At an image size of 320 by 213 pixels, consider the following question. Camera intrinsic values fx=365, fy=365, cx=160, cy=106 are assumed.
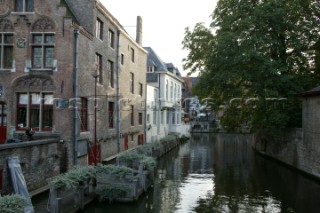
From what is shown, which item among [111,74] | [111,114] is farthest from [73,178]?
[111,74]

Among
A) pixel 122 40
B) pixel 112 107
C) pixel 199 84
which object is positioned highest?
pixel 122 40

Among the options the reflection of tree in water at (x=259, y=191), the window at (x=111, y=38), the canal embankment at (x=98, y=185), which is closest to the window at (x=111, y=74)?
the window at (x=111, y=38)

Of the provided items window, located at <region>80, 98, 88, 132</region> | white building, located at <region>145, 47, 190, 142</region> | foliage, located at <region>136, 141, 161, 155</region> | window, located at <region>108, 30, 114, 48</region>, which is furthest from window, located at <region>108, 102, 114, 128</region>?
white building, located at <region>145, 47, 190, 142</region>

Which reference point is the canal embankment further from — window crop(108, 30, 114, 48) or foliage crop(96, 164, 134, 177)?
window crop(108, 30, 114, 48)

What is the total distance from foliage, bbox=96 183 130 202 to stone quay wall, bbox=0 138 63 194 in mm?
3023

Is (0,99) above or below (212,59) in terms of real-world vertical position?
below

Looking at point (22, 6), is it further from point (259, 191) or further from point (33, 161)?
point (259, 191)

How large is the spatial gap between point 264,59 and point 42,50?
14148mm

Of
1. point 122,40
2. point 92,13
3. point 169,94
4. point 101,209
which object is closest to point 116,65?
point 122,40

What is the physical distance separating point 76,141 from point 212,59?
12269 millimetres

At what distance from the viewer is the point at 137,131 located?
33531 millimetres

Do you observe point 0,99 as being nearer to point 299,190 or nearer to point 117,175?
point 117,175

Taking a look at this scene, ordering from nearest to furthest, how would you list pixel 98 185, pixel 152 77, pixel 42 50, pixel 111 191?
1. pixel 111 191
2. pixel 98 185
3. pixel 42 50
4. pixel 152 77

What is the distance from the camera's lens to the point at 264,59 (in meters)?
24.3
